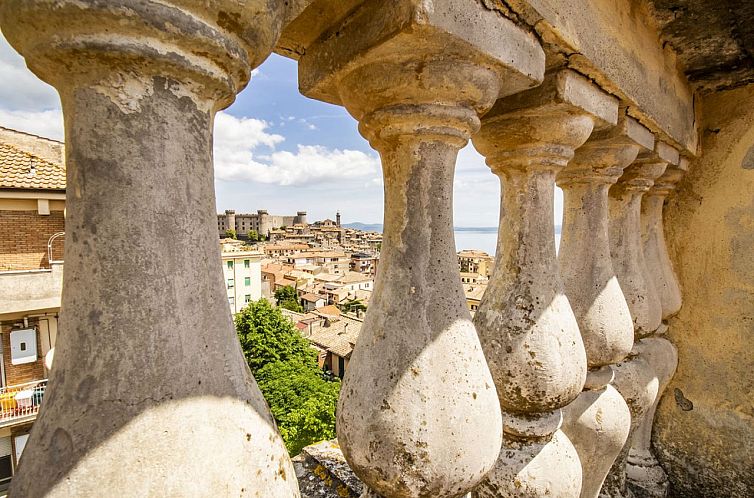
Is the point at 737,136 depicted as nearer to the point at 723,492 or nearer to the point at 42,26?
the point at 723,492

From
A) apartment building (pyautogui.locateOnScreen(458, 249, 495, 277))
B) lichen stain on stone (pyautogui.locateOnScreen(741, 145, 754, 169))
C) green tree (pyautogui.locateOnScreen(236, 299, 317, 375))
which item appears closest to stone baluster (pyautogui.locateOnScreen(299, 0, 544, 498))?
lichen stain on stone (pyautogui.locateOnScreen(741, 145, 754, 169))

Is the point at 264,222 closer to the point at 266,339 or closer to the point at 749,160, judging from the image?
the point at 266,339

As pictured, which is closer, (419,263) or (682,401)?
(419,263)

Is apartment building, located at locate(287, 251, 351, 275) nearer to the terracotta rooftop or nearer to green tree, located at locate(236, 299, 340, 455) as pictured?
green tree, located at locate(236, 299, 340, 455)

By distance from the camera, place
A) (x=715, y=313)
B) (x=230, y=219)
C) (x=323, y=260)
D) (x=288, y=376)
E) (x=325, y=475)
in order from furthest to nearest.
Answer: (x=230, y=219)
(x=323, y=260)
(x=288, y=376)
(x=715, y=313)
(x=325, y=475)

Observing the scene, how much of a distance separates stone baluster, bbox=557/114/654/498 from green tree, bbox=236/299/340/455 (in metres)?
16.2

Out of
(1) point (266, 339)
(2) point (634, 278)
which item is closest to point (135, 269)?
(2) point (634, 278)

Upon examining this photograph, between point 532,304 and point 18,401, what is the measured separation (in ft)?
40.3

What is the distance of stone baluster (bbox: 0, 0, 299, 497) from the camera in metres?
0.57

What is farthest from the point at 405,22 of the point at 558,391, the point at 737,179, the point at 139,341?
the point at 737,179

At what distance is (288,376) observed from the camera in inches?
851

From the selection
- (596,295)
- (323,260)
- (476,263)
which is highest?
(596,295)

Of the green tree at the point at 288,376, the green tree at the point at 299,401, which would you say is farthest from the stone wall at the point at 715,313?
the green tree at the point at 288,376

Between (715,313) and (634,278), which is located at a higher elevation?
(634,278)
